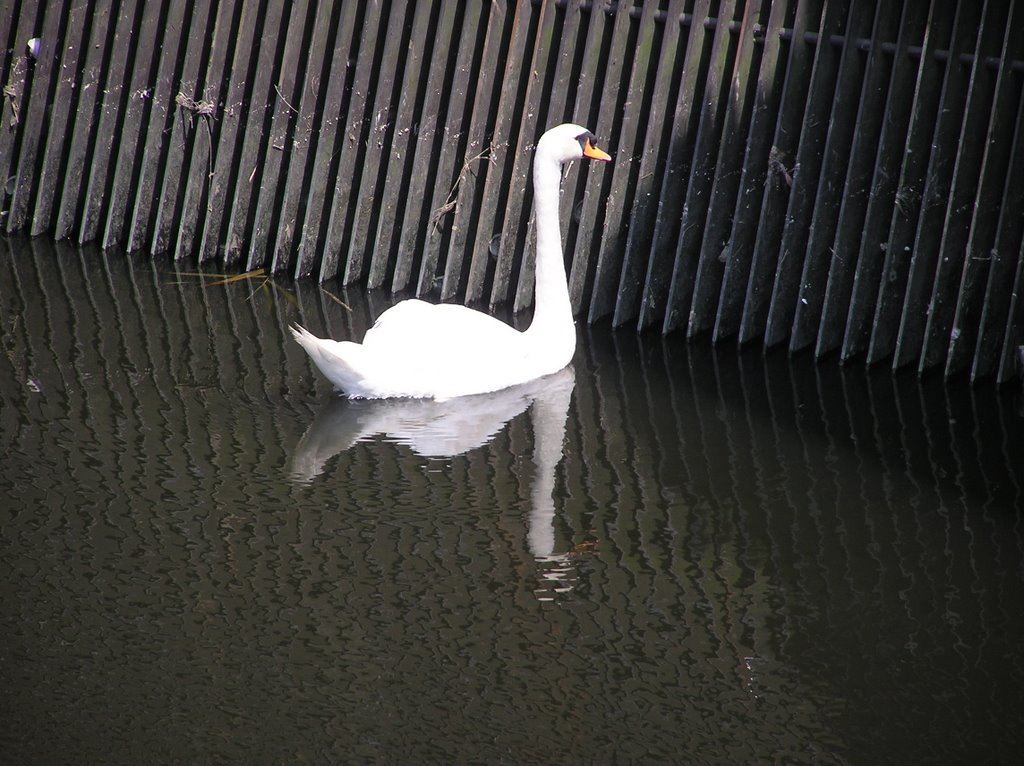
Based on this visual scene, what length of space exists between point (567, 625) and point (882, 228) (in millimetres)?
4156

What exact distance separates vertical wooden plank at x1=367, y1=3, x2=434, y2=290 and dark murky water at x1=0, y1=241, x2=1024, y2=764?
54.3 inches

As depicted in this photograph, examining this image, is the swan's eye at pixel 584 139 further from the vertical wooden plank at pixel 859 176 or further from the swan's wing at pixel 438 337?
the vertical wooden plank at pixel 859 176

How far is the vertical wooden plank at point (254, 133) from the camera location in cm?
917

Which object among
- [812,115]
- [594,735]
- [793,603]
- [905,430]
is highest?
[812,115]

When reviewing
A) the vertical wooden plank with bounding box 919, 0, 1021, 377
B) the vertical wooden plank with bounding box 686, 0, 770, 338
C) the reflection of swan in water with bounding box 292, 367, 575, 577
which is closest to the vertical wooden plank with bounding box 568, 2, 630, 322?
the vertical wooden plank with bounding box 686, 0, 770, 338

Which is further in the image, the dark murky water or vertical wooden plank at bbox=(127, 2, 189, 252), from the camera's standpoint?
vertical wooden plank at bbox=(127, 2, 189, 252)

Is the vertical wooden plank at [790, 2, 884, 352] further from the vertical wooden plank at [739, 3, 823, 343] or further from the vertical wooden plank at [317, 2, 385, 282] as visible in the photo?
the vertical wooden plank at [317, 2, 385, 282]

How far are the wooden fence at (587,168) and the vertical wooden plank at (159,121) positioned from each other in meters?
0.02

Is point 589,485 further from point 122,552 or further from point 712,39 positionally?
point 712,39

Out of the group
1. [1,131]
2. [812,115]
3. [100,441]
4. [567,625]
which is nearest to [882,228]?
[812,115]

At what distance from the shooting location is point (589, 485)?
6191mm

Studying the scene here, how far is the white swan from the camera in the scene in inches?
273

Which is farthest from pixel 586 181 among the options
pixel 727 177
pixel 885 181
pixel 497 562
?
pixel 497 562

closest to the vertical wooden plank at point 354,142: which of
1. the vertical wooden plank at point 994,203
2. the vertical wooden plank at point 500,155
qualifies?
the vertical wooden plank at point 500,155
